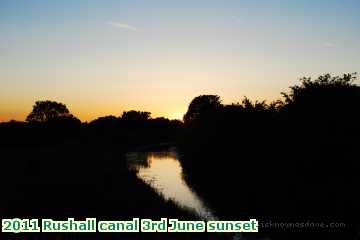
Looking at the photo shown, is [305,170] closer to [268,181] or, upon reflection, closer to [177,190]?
[268,181]

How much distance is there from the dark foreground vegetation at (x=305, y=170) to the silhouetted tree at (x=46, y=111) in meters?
95.4

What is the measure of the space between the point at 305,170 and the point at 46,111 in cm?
11404

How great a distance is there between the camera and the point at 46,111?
128 m

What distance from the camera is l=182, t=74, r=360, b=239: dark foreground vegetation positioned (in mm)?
22422

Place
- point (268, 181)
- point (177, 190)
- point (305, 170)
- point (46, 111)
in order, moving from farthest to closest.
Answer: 1. point (46, 111)
2. point (177, 190)
3. point (268, 181)
4. point (305, 170)

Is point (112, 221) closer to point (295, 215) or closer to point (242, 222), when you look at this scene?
point (242, 222)

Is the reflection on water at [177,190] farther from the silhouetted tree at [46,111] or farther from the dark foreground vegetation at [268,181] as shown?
the silhouetted tree at [46,111]

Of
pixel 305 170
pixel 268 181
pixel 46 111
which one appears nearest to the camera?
pixel 305 170

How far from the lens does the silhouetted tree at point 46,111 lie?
124312 mm

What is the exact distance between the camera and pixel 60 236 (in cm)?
1656

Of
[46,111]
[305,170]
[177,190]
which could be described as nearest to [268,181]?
[305,170]

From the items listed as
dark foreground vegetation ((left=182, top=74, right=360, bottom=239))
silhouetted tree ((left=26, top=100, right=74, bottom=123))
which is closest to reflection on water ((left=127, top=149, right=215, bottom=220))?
dark foreground vegetation ((left=182, top=74, right=360, bottom=239))

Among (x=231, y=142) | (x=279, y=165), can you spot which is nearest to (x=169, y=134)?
(x=231, y=142)

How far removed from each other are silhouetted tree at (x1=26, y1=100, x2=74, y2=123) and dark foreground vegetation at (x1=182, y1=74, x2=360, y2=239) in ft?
313
